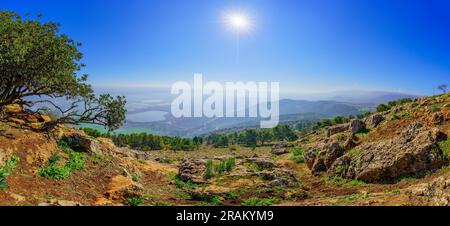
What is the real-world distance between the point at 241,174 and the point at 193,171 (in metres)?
6.89

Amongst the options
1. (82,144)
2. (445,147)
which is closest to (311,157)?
(445,147)

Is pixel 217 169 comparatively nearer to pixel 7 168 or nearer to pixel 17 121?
pixel 7 168

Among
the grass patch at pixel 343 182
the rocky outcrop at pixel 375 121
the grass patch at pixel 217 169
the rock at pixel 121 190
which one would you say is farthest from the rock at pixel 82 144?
the rocky outcrop at pixel 375 121

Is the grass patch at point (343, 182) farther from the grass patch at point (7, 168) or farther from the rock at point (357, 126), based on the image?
the grass patch at point (7, 168)

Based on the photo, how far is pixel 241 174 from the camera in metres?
31.3

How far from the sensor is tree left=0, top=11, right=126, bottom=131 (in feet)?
64.0

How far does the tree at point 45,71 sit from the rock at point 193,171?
10.1 meters

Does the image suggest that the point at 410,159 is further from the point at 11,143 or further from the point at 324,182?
the point at 11,143

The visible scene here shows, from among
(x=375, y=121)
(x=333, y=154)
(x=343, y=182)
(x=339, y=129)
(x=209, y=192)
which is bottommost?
(x=209, y=192)

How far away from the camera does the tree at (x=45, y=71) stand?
1950cm

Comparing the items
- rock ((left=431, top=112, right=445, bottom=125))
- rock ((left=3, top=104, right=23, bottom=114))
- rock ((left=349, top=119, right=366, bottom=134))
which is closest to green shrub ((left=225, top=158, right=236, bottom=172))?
rock ((left=349, top=119, right=366, bottom=134))
